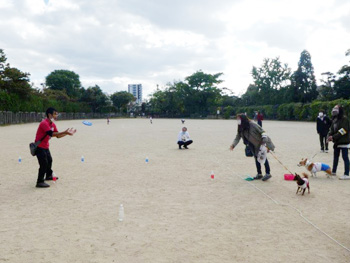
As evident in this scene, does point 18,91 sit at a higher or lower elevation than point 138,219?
higher

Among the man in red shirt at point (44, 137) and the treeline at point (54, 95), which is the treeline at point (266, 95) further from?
the man in red shirt at point (44, 137)

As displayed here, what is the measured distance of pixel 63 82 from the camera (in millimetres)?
107562

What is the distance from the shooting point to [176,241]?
4.76 m

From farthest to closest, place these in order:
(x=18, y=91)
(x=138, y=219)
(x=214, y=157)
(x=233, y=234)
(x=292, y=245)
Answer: (x=18, y=91) → (x=214, y=157) → (x=138, y=219) → (x=233, y=234) → (x=292, y=245)

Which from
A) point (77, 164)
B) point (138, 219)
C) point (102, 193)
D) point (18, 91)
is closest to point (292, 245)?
point (138, 219)

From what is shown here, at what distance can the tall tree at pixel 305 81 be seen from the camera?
7356 cm

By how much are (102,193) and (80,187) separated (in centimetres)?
98

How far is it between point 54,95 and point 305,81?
6052 centimetres

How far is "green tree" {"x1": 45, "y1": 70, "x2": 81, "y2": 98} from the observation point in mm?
106662

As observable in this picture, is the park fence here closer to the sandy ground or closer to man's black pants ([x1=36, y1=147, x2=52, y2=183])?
the sandy ground

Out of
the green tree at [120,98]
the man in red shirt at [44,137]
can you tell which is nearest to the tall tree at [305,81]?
the green tree at [120,98]

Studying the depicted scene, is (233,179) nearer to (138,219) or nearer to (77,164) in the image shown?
(138,219)

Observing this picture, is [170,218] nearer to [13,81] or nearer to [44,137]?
[44,137]

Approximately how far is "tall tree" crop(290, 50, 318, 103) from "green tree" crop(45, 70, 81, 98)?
6895 centimetres
